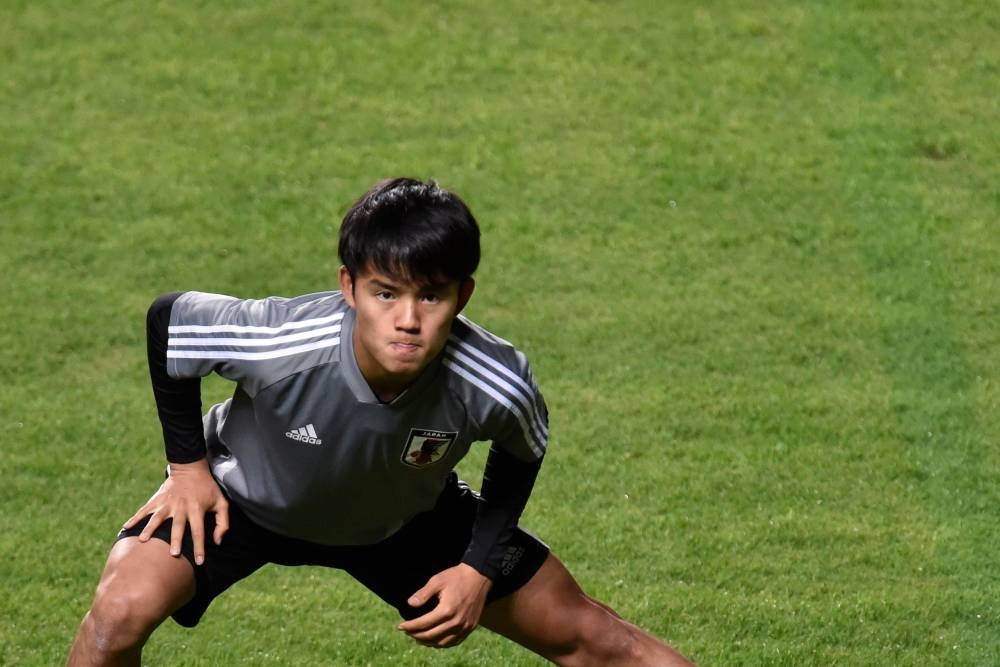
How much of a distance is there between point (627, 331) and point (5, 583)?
10.5 ft

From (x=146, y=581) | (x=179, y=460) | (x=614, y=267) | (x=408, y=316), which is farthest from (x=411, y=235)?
(x=614, y=267)

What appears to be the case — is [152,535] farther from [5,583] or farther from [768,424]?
[768,424]

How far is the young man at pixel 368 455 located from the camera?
4184 mm

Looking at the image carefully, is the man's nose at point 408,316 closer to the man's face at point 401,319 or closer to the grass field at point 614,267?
the man's face at point 401,319

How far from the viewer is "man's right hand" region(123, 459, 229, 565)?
4.40 meters

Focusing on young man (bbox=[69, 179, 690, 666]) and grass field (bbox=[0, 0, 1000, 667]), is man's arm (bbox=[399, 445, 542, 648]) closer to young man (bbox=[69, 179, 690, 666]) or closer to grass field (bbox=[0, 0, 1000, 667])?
young man (bbox=[69, 179, 690, 666])

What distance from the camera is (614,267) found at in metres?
8.35

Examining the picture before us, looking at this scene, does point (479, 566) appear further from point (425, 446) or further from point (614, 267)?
point (614, 267)

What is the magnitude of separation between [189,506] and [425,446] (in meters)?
0.68

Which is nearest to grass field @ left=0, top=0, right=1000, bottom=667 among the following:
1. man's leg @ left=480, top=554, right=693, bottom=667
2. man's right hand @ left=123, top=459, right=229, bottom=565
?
man's leg @ left=480, top=554, right=693, bottom=667

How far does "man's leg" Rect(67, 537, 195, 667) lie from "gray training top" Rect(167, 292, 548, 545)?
0.33 meters

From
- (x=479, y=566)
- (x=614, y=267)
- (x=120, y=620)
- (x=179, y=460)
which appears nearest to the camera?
(x=120, y=620)

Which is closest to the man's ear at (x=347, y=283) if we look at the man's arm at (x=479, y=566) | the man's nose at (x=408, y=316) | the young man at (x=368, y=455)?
the young man at (x=368, y=455)

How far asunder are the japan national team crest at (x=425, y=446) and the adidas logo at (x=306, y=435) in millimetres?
239
